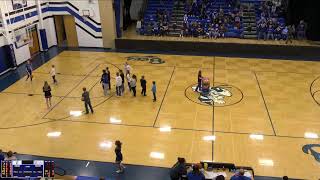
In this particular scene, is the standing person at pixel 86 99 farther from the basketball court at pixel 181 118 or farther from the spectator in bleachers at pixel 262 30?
the spectator in bleachers at pixel 262 30

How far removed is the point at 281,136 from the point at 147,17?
727 inches

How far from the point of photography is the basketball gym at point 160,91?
12.0 meters

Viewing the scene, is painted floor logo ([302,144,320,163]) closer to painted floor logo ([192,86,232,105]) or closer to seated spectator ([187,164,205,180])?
Result: painted floor logo ([192,86,232,105])

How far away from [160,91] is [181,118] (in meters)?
3.23

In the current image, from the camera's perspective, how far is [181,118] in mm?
14961

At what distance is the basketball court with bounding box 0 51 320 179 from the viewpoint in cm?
1235

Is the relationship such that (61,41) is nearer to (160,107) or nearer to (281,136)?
(160,107)

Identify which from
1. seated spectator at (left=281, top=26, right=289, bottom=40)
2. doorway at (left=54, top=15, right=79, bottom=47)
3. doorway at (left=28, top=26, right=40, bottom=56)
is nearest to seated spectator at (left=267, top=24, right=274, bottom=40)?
seated spectator at (left=281, top=26, right=289, bottom=40)

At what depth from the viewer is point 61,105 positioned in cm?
1644

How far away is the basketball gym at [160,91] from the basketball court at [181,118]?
0.20 ft

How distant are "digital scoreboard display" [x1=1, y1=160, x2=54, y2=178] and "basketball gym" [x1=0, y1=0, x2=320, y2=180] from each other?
40 millimetres

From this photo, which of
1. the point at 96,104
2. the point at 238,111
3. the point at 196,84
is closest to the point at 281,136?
the point at 238,111

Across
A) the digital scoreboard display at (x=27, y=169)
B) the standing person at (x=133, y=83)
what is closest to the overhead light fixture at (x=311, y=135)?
the standing person at (x=133, y=83)

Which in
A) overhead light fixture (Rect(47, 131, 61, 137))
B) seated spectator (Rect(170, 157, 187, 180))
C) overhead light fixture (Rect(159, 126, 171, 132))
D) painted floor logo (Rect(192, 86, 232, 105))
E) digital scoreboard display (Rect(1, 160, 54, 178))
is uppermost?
digital scoreboard display (Rect(1, 160, 54, 178))
